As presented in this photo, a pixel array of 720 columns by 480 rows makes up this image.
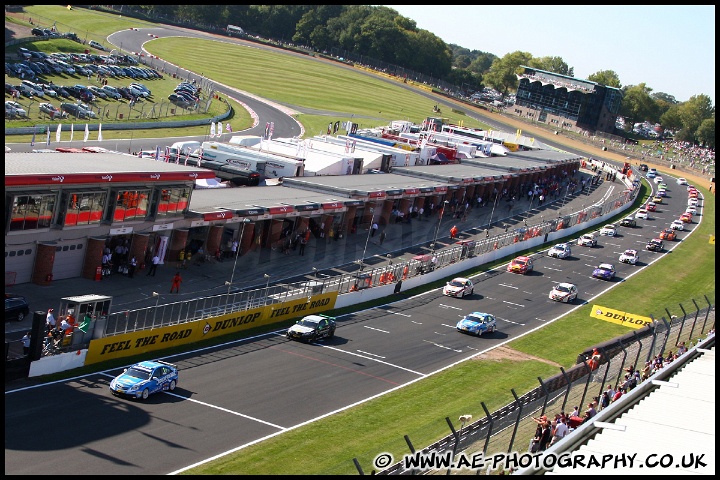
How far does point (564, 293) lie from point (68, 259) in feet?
103

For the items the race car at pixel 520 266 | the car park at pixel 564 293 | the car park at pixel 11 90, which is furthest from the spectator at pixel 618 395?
the car park at pixel 11 90

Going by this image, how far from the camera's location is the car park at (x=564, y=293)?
2341 inches

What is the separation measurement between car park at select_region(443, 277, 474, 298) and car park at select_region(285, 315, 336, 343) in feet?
48.5

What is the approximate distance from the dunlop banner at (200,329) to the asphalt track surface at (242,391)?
101 cm

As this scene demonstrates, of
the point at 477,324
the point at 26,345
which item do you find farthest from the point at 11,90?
the point at 26,345

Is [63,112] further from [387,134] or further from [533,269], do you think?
[533,269]

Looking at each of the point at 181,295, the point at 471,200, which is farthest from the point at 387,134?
the point at 181,295

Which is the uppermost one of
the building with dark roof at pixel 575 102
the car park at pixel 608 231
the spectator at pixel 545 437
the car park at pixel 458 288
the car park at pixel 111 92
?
the building with dark roof at pixel 575 102

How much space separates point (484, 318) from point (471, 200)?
128 ft

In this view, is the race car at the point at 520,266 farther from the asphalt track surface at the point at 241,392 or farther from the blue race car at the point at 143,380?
the blue race car at the point at 143,380

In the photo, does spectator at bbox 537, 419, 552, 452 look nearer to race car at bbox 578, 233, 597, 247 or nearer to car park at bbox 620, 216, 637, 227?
race car at bbox 578, 233, 597, 247

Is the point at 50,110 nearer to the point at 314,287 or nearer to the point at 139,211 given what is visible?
the point at 139,211

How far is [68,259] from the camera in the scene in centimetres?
4247

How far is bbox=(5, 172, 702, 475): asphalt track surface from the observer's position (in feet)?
86.6
